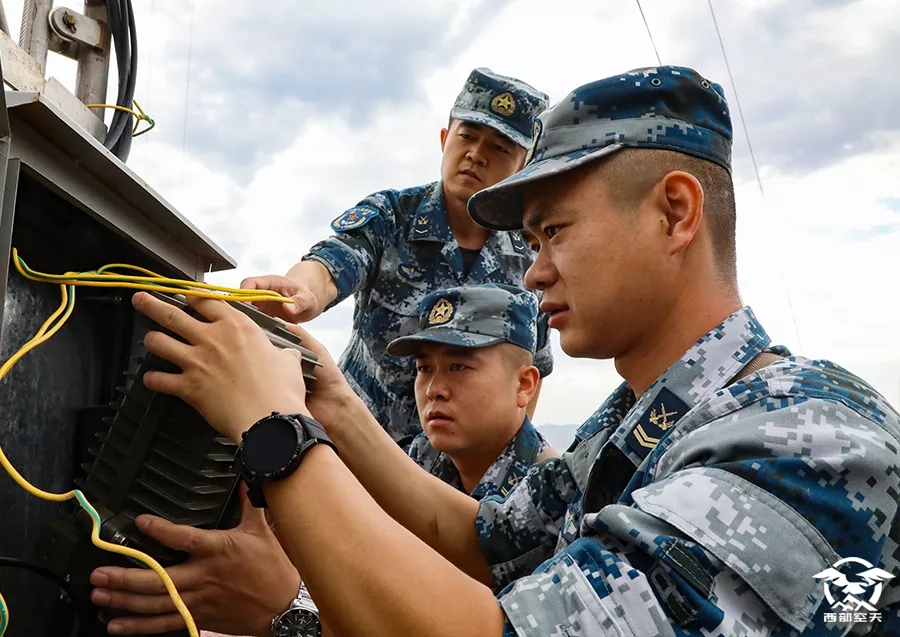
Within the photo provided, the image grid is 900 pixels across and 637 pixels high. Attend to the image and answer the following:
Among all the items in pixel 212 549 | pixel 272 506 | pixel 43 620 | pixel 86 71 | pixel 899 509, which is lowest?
pixel 43 620

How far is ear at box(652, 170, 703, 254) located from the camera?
1532mm

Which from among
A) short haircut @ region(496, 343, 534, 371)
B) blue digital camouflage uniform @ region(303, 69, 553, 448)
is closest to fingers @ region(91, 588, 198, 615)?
blue digital camouflage uniform @ region(303, 69, 553, 448)

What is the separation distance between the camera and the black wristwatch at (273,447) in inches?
47.5

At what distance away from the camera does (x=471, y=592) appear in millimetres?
1132

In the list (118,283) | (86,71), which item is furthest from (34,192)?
(86,71)

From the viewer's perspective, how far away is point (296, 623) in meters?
1.80

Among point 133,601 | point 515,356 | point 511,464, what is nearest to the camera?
point 133,601

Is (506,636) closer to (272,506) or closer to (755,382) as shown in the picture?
(272,506)

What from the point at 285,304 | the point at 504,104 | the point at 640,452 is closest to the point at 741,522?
the point at 640,452

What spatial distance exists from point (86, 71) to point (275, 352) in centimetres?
207

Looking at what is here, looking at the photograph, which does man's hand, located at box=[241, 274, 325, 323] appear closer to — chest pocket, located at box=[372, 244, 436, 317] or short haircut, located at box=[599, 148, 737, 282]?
short haircut, located at box=[599, 148, 737, 282]

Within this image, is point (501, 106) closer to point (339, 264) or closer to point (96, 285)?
point (339, 264)

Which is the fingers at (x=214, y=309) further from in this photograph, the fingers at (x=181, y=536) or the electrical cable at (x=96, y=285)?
the fingers at (x=181, y=536)

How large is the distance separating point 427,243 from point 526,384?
716 mm
